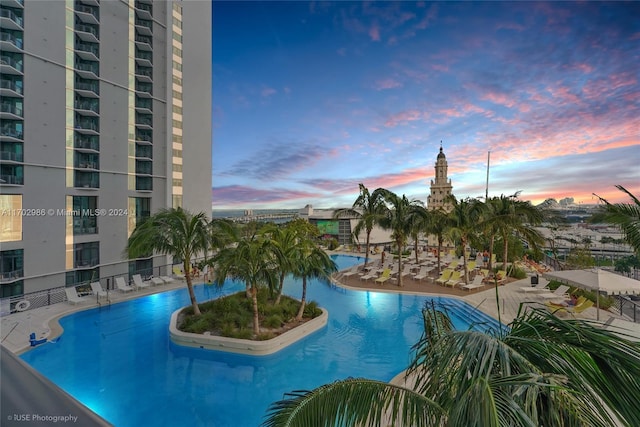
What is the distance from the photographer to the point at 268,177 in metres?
44.1

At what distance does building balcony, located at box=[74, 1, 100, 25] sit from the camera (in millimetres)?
18469

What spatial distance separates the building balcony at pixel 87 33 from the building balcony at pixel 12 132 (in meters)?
6.98

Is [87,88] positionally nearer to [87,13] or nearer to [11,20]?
[11,20]

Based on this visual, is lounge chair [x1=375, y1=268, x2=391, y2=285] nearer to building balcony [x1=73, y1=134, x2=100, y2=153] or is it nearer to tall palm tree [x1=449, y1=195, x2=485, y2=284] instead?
tall palm tree [x1=449, y1=195, x2=485, y2=284]

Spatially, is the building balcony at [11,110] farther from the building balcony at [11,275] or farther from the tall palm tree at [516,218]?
the tall palm tree at [516,218]

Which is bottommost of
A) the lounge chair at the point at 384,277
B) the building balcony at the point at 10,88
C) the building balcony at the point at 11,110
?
the lounge chair at the point at 384,277

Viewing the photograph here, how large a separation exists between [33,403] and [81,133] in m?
22.9

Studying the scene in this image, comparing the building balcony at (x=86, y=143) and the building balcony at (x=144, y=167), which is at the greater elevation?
the building balcony at (x=86, y=143)

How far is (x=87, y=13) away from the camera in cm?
1852

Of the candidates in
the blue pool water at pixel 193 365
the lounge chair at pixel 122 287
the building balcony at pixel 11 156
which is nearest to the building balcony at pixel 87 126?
the building balcony at pixel 11 156

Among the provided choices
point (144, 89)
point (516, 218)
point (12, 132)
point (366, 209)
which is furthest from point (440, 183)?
point (12, 132)

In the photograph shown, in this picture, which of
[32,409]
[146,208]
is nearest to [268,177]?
[146,208]

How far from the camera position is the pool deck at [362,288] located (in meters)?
10.3

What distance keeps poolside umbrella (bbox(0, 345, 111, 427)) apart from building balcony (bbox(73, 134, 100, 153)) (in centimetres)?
2189
